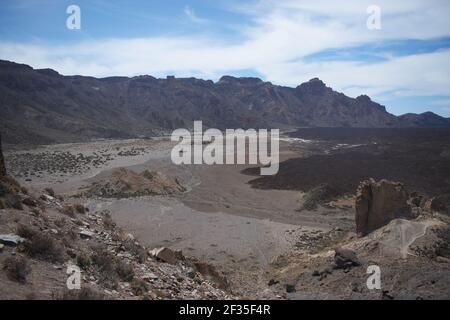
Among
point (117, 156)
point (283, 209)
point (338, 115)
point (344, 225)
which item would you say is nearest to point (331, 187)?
point (283, 209)

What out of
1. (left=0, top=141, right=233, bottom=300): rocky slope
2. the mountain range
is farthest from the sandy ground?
the mountain range

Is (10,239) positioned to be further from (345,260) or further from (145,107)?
(145,107)

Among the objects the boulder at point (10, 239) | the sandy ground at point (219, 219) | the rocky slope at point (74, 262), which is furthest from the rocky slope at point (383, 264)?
the boulder at point (10, 239)

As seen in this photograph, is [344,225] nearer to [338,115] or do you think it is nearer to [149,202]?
[149,202]

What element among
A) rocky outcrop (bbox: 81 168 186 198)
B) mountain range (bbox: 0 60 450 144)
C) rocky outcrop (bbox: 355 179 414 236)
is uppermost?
mountain range (bbox: 0 60 450 144)

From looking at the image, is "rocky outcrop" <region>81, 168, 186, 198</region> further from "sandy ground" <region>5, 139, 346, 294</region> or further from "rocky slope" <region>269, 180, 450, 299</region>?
"rocky slope" <region>269, 180, 450, 299</region>
